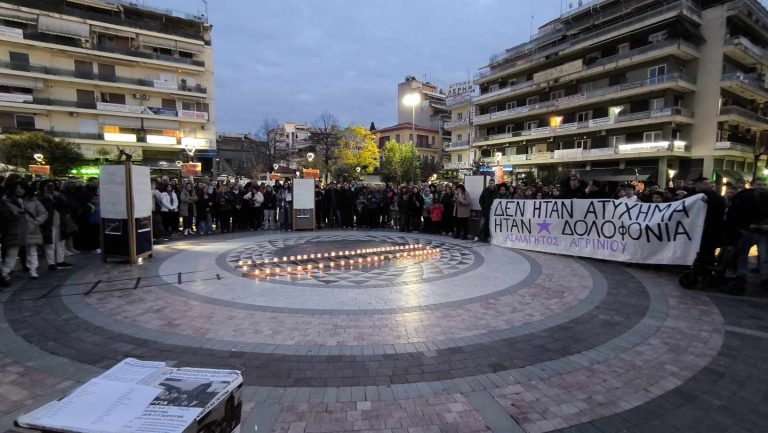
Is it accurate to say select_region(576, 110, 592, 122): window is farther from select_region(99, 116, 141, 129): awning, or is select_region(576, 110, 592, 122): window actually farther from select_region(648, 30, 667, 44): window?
select_region(99, 116, 141, 129): awning

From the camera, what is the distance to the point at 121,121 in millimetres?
36750

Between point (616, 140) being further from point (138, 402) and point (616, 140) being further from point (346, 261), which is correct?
point (138, 402)

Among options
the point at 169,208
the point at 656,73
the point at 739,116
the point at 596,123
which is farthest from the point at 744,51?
the point at 169,208

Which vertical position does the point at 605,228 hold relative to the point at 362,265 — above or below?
above

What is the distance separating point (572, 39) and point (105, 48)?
151ft

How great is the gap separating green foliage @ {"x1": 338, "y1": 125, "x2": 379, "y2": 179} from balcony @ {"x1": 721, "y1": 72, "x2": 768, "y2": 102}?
37.1m

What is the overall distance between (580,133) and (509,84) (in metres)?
12.2

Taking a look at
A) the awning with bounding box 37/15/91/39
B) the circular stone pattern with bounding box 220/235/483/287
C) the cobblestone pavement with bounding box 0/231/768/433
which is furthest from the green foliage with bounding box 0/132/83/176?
the cobblestone pavement with bounding box 0/231/768/433

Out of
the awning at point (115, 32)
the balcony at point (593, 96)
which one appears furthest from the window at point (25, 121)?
the balcony at point (593, 96)

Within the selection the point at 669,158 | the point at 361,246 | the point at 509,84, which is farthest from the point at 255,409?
the point at 509,84

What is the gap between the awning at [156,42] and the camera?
37406mm

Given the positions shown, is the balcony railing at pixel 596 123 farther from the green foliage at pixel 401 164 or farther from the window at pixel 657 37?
the green foliage at pixel 401 164

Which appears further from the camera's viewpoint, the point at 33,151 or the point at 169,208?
the point at 33,151

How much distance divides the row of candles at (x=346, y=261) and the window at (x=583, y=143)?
31.1 metres
